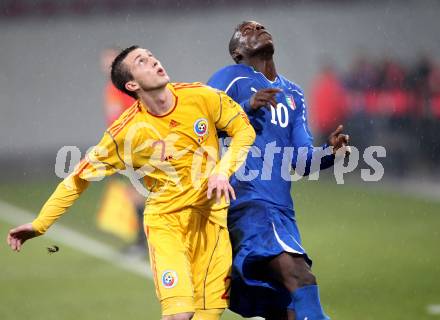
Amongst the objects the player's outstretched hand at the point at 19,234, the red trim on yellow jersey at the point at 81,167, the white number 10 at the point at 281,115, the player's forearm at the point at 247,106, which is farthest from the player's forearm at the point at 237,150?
the player's outstretched hand at the point at 19,234

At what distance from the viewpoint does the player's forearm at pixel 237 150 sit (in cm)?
588

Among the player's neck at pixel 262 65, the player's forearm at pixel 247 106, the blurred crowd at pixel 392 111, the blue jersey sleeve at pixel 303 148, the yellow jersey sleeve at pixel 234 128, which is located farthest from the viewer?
the blurred crowd at pixel 392 111

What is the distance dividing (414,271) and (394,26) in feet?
45.0

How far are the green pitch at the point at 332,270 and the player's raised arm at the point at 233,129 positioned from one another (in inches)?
98.5

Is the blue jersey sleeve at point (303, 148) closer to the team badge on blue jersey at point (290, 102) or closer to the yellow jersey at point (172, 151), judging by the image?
the team badge on blue jersey at point (290, 102)

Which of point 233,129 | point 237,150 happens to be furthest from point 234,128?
point 237,150

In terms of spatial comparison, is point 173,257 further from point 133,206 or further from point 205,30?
point 205,30

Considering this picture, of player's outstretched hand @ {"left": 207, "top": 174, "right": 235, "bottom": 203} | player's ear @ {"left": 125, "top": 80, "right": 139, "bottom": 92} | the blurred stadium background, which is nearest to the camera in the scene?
player's outstretched hand @ {"left": 207, "top": 174, "right": 235, "bottom": 203}

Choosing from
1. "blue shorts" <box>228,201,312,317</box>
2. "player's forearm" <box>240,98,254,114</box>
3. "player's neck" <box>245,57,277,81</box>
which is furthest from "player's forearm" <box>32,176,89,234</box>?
"player's neck" <box>245,57,277,81</box>

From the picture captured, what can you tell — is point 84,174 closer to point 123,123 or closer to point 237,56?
point 123,123

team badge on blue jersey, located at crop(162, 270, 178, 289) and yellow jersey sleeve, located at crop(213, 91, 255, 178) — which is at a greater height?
yellow jersey sleeve, located at crop(213, 91, 255, 178)

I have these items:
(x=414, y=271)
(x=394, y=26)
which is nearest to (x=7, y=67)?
(x=394, y=26)

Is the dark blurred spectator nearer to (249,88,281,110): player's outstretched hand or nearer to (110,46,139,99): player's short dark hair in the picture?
(249,88,281,110): player's outstretched hand

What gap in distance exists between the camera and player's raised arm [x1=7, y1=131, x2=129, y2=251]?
5984mm
